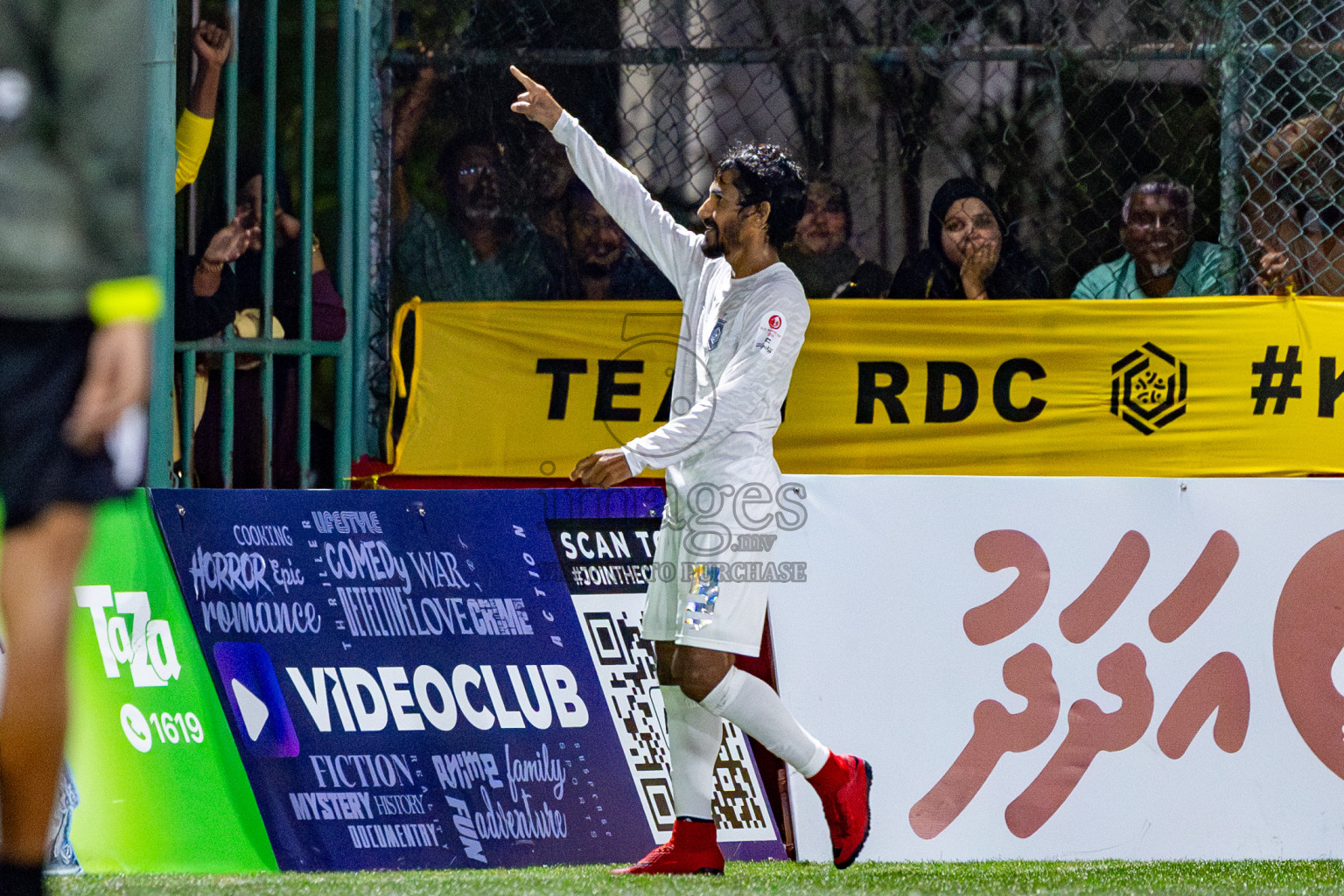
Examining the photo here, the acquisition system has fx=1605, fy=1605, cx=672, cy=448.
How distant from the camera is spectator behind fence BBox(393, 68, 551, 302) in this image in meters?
6.61

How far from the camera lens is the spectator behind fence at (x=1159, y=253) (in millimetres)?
6168

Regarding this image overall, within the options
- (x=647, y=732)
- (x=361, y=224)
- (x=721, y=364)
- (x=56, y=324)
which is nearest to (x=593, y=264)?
(x=361, y=224)

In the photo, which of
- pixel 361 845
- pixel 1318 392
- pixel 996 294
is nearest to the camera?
pixel 361 845

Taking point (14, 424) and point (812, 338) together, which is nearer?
point (14, 424)

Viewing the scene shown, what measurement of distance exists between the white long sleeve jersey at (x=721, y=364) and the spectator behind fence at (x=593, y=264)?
2.17 m

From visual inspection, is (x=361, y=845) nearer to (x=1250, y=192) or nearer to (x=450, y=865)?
(x=450, y=865)

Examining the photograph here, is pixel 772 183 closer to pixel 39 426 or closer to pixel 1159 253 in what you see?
pixel 39 426

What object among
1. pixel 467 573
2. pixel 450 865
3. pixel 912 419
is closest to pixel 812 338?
pixel 912 419

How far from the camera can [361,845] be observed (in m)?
4.24

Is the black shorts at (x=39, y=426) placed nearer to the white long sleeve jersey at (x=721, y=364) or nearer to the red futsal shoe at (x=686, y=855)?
the white long sleeve jersey at (x=721, y=364)

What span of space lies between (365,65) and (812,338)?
209 cm

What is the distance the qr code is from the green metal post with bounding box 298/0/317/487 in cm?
208

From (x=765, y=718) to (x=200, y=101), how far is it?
304cm

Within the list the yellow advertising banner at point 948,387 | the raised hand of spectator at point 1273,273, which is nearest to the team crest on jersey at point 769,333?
the yellow advertising banner at point 948,387
